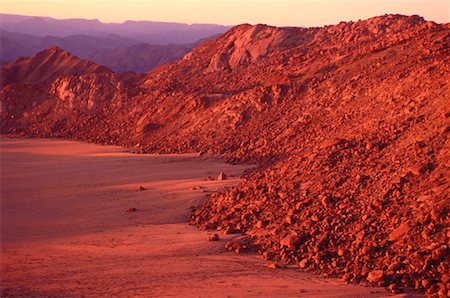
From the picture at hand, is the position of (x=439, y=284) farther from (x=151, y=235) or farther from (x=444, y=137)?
(x=151, y=235)

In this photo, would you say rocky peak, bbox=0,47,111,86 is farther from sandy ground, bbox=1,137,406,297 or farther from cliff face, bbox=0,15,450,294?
sandy ground, bbox=1,137,406,297

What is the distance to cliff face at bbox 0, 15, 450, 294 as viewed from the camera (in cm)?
809

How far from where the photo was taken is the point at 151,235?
33.9 ft

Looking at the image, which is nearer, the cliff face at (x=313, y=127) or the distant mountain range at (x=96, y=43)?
the cliff face at (x=313, y=127)

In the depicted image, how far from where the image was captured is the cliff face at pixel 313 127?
809 centimetres

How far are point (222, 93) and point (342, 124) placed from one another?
28.4ft

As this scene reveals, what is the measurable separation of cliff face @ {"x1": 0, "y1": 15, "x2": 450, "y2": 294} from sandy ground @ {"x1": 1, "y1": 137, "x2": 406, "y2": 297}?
2.45 ft

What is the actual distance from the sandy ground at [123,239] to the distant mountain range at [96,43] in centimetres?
4294

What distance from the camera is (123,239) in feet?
33.4

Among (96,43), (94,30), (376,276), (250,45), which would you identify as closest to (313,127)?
(376,276)

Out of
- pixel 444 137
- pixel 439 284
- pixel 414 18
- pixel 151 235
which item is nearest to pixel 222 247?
pixel 151 235

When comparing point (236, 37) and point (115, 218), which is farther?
point (236, 37)

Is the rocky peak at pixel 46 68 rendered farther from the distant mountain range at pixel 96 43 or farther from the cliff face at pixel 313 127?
the distant mountain range at pixel 96 43

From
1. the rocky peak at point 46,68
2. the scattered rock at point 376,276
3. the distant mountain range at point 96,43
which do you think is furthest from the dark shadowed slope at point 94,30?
the scattered rock at point 376,276
